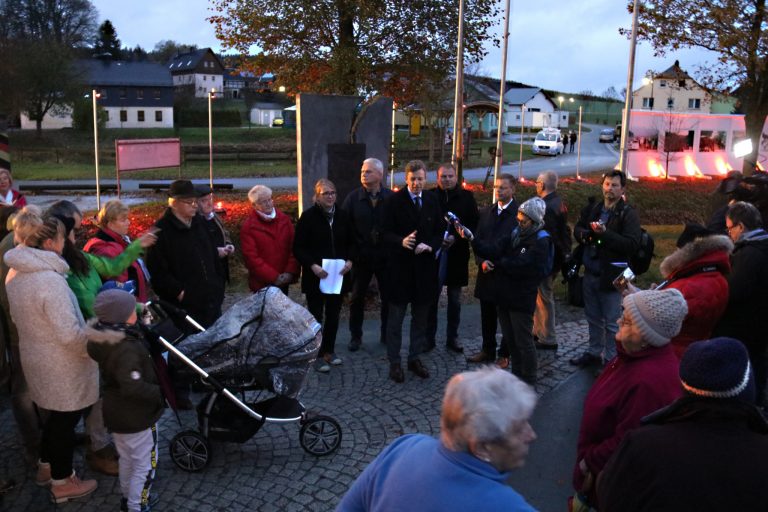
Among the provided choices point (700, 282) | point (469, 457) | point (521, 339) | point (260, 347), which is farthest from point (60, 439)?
point (700, 282)

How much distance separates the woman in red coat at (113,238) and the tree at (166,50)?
104195mm

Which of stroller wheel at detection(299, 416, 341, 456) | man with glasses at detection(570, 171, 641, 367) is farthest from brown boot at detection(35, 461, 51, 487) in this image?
man with glasses at detection(570, 171, 641, 367)

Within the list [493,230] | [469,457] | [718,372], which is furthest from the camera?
[493,230]

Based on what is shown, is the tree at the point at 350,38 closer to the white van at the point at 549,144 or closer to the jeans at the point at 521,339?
the jeans at the point at 521,339

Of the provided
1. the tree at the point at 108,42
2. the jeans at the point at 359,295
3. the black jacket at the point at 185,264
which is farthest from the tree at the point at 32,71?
the black jacket at the point at 185,264

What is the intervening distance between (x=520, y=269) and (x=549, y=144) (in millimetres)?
38653

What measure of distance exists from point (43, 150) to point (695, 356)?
44.8 m

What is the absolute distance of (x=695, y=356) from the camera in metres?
2.51

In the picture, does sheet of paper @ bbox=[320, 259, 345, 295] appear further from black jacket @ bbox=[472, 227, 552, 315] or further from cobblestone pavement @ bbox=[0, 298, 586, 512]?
black jacket @ bbox=[472, 227, 552, 315]

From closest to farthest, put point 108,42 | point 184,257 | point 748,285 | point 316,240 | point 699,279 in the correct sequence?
point 699,279 < point 748,285 < point 184,257 < point 316,240 < point 108,42

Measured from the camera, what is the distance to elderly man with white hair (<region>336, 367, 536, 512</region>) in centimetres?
199

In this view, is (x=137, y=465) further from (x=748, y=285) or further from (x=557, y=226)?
(x=557, y=226)

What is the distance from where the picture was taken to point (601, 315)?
274 inches

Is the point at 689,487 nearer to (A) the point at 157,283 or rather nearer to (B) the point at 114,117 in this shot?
(A) the point at 157,283
